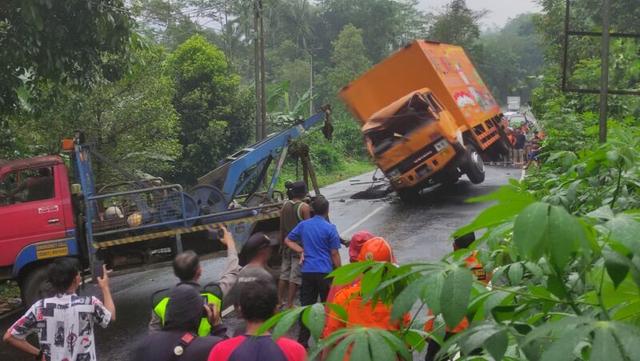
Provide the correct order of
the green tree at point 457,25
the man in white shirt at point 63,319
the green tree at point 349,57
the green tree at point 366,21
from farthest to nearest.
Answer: the green tree at point 366,21, the green tree at point 457,25, the green tree at point 349,57, the man in white shirt at point 63,319

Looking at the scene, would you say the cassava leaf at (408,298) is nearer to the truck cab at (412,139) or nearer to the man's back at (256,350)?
the man's back at (256,350)

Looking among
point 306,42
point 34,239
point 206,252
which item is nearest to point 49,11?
point 34,239

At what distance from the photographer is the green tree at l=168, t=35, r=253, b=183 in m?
20.8

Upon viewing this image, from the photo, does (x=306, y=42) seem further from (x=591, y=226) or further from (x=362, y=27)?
(x=591, y=226)

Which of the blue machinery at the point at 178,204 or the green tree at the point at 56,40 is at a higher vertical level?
the green tree at the point at 56,40

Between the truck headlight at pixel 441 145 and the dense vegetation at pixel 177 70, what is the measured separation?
5.96m

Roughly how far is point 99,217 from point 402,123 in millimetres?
8116

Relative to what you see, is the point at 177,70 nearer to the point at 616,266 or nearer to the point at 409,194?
the point at 409,194

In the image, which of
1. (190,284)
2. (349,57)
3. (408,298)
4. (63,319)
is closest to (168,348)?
(190,284)

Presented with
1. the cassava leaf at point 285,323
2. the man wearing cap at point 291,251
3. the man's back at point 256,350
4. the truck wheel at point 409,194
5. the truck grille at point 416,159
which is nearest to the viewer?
the cassava leaf at point 285,323

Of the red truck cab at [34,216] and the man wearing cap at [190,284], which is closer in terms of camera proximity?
the man wearing cap at [190,284]

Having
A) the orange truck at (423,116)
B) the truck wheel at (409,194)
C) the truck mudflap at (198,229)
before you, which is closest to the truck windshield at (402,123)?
the orange truck at (423,116)

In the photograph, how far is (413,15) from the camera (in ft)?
197

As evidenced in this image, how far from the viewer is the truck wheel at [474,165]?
51.8 ft
